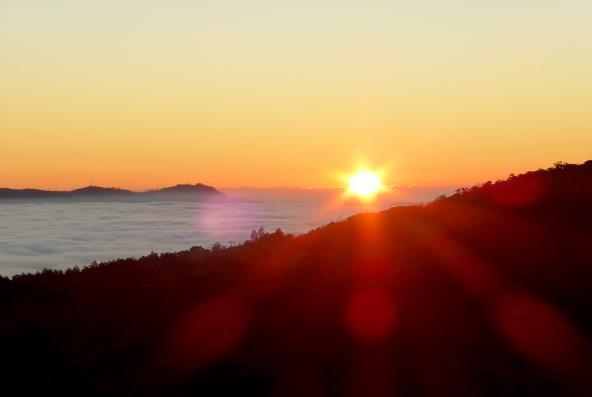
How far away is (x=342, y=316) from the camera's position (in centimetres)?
1290

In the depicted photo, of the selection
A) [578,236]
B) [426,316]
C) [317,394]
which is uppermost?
[578,236]

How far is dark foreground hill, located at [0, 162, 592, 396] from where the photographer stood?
404 inches

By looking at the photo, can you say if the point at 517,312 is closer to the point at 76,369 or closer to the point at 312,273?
the point at 312,273

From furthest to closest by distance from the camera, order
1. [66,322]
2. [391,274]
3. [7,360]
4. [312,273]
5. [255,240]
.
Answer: [255,240]
[312,273]
[391,274]
[66,322]
[7,360]

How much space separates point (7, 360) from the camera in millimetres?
11445

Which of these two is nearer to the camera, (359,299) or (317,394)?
(317,394)

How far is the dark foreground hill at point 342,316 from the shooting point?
10258 mm

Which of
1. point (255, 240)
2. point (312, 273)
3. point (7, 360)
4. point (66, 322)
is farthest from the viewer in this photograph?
point (255, 240)

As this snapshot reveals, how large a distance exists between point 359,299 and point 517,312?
322 centimetres

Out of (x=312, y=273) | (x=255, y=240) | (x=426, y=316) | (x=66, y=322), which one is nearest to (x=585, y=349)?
(x=426, y=316)

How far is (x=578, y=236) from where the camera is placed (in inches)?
617

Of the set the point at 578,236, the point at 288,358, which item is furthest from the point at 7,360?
the point at 578,236

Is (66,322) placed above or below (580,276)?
below

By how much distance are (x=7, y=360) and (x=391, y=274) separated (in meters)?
8.22
